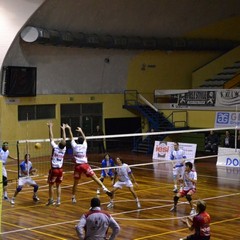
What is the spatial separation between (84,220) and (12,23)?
74.9ft

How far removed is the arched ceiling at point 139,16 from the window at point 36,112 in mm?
4807

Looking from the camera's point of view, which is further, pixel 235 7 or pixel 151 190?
pixel 235 7

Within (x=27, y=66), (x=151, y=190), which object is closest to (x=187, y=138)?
(x=27, y=66)

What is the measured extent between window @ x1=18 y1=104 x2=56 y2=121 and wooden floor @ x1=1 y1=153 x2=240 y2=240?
28.8 feet

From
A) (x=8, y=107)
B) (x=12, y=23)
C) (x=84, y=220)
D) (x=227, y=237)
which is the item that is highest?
(x=12, y=23)

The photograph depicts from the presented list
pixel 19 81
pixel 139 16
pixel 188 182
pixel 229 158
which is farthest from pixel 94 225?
pixel 139 16

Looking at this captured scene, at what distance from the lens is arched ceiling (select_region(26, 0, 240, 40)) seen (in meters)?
31.5

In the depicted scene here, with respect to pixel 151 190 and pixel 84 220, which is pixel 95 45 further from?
pixel 84 220

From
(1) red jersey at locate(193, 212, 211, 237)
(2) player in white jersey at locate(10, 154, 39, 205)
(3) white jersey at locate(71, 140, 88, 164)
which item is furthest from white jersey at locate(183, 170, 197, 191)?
(1) red jersey at locate(193, 212, 211, 237)

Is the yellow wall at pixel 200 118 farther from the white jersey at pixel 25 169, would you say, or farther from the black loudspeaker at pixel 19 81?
the white jersey at pixel 25 169

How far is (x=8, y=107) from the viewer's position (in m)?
31.3

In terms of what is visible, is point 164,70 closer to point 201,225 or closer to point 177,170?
point 177,170

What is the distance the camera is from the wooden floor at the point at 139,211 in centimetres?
1415

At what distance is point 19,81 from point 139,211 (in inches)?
656
